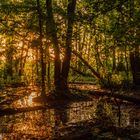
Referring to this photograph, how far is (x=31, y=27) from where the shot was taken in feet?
81.4

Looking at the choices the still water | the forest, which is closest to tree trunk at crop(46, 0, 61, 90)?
the forest

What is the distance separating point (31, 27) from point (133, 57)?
922 centimetres

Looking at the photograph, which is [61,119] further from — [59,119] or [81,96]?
[81,96]

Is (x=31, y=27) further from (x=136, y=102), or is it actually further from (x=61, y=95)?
(x=136, y=102)

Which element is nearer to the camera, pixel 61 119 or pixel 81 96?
pixel 61 119

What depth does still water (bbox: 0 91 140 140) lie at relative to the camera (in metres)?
13.2

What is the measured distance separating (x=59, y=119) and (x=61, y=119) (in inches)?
3.9

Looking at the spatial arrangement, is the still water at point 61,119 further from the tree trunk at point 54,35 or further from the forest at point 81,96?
the tree trunk at point 54,35

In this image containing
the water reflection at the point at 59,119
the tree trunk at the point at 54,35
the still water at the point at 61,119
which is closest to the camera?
the still water at the point at 61,119

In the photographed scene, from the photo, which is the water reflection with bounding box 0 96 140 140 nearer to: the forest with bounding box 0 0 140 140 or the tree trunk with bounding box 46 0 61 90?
the forest with bounding box 0 0 140 140

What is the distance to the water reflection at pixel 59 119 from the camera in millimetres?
13358

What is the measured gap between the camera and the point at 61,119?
16344 millimetres

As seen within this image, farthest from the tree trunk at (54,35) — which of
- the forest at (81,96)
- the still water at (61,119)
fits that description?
the still water at (61,119)

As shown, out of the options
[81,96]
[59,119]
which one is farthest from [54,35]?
[59,119]
